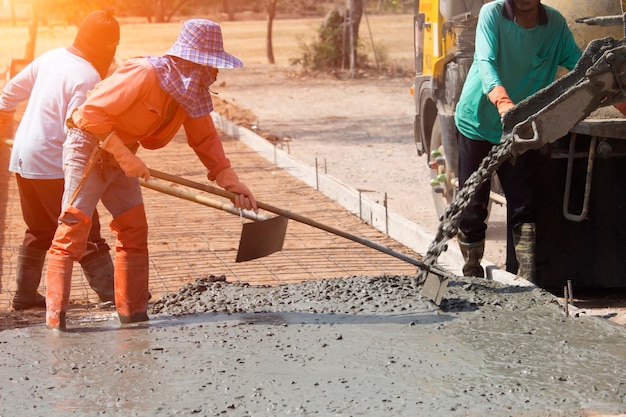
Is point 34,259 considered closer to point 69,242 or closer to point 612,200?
point 69,242

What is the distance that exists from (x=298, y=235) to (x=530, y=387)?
376 cm

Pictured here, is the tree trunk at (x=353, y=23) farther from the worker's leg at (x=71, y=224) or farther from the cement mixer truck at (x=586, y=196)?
the worker's leg at (x=71, y=224)

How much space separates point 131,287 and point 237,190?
709 mm

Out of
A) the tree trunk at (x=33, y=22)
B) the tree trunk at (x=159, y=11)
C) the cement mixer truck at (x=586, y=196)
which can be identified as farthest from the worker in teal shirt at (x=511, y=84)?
the tree trunk at (x=159, y=11)

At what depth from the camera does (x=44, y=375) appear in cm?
431

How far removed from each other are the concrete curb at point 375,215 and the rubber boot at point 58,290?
7.87ft

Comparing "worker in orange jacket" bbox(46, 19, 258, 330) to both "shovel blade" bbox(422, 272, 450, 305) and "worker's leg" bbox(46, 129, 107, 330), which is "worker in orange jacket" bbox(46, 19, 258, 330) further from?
"shovel blade" bbox(422, 272, 450, 305)

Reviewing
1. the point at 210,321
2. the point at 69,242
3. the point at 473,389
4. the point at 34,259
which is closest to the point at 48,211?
the point at 34,259

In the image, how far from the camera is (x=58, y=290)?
4.93m

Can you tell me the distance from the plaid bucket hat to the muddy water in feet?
4.10

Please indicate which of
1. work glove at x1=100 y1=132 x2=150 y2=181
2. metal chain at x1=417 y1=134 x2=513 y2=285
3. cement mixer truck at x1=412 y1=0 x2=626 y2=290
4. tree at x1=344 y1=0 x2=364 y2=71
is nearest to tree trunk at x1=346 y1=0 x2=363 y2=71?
tree at x1=344 y1=0 x2=364 y2=71

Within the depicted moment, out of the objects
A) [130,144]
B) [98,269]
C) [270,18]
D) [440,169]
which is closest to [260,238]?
[130,144]

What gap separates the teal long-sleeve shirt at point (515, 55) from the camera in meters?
5.50

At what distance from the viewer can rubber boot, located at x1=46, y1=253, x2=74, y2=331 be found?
493 cm
